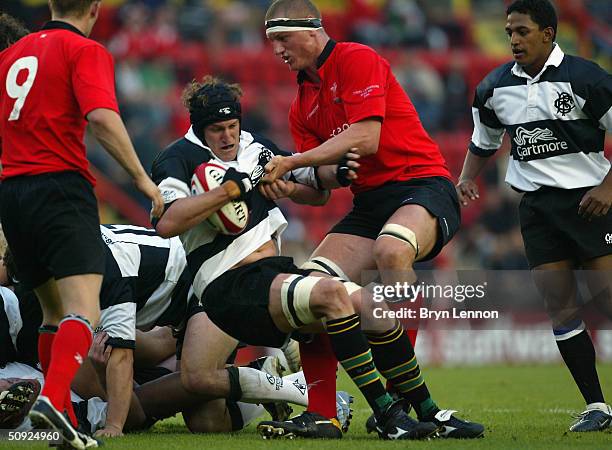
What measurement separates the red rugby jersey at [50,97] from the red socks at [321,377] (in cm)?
161

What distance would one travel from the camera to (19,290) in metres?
6.41

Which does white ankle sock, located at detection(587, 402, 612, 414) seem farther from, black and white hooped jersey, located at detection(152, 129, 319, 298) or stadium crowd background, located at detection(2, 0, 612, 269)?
stadium crowd background, located at detection(2, 0, 612, 269)

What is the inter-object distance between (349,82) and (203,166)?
983mm

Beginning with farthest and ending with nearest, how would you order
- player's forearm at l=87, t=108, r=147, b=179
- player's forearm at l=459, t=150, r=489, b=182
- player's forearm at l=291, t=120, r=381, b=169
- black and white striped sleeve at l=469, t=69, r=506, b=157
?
player's forearm at l=459, t=150, r=489, b=182
black and white striped sleeve at l=469, t=69, r=506, b=157
player's forearm at l=291, t=120, r=381, b=169
player's forearm at l=87, t=108, r=147, b=179

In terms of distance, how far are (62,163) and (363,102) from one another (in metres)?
1.74

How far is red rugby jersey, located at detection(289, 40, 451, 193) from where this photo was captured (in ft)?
19.8

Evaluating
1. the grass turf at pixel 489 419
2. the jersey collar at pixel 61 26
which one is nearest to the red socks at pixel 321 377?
the grass turf at pixel 489 419

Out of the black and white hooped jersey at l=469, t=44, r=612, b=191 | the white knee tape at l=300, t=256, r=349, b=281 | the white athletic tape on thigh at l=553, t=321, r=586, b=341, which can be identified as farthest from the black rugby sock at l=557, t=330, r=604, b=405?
the white knee tape at l=300, t=256, r=349, b=281

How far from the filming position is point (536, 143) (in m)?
6.53

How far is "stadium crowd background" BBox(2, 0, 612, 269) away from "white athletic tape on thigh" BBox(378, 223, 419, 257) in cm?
938

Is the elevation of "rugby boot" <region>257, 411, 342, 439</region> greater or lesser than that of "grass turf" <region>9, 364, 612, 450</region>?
greater

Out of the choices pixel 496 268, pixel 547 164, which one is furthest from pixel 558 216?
pixel 496 268

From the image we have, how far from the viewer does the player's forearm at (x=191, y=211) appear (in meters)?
5.48

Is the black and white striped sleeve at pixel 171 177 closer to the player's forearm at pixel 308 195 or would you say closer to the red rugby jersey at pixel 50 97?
the red rugby jersey at pixel 50 97
